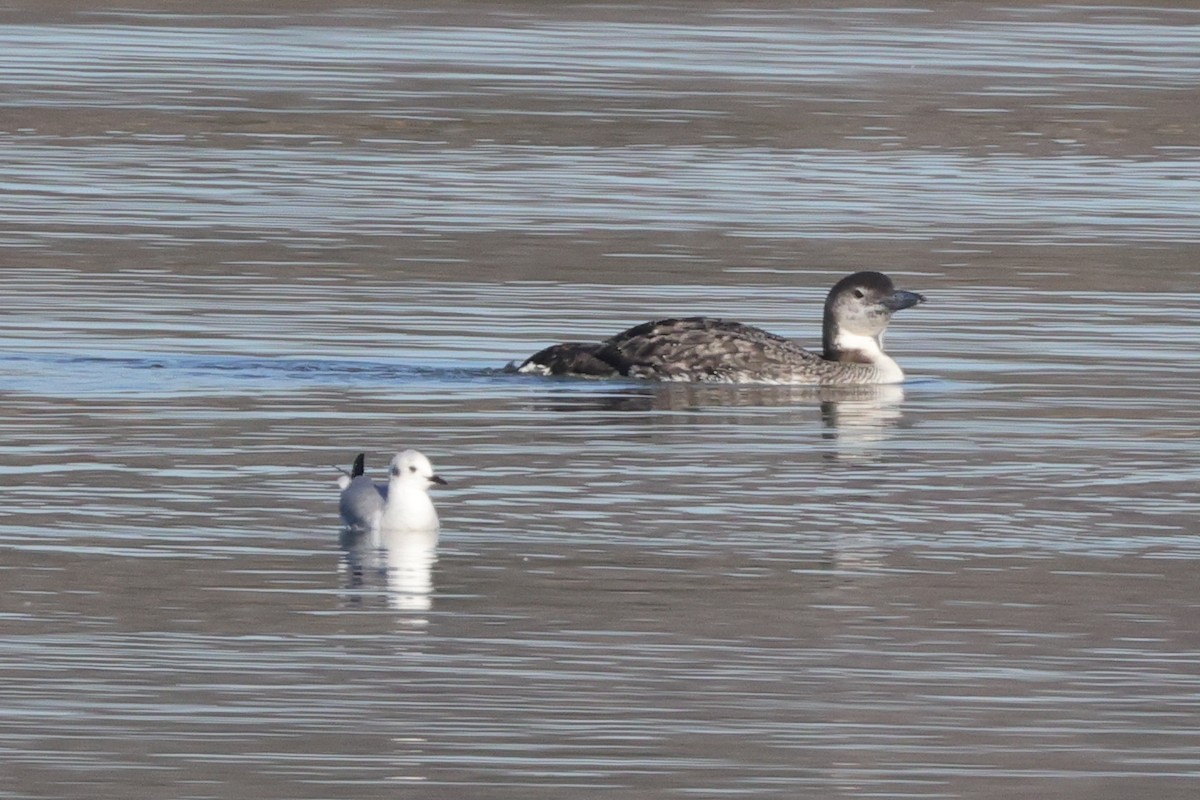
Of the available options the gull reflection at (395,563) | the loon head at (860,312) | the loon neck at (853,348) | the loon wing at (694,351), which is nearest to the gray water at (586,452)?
the gull reflection at (395,563)

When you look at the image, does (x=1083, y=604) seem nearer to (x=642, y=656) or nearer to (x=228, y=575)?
(x=642, y=656)

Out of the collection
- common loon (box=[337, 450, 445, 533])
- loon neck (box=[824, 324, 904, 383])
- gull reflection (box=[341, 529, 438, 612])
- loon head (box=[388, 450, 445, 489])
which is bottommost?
gull reflection (box=[341, 529, 438, 612])

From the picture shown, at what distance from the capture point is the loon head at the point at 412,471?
1206cm

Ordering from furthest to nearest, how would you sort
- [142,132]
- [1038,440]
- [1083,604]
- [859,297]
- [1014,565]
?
[142,132] < [859,297] < [1038,440] < [1014,565] < [1083,604]

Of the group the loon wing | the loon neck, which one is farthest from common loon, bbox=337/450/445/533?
the loon neck

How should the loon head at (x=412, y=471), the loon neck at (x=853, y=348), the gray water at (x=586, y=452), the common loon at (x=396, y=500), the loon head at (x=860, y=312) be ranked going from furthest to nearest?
the loon head at (x=860, y=312), the loon neck at (x=853, y=348), the loon head at (x=412, y=471), the common loon at (x=396, y=500), the gray water at (x=586, y=452)

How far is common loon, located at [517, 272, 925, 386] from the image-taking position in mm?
17016

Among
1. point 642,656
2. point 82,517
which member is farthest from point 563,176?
point 642,656

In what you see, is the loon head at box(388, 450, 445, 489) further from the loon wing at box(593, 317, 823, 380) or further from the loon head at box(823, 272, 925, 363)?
the loon head at box(823, 272, 925, 363)

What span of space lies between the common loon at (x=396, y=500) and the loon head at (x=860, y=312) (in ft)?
20.0

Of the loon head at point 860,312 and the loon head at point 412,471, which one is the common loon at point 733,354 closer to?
the loon head at point 860,312

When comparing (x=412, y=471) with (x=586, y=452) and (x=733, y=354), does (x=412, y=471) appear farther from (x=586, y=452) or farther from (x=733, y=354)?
(x=733, y=354)

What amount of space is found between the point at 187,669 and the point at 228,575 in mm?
1491

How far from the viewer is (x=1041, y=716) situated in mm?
9367
